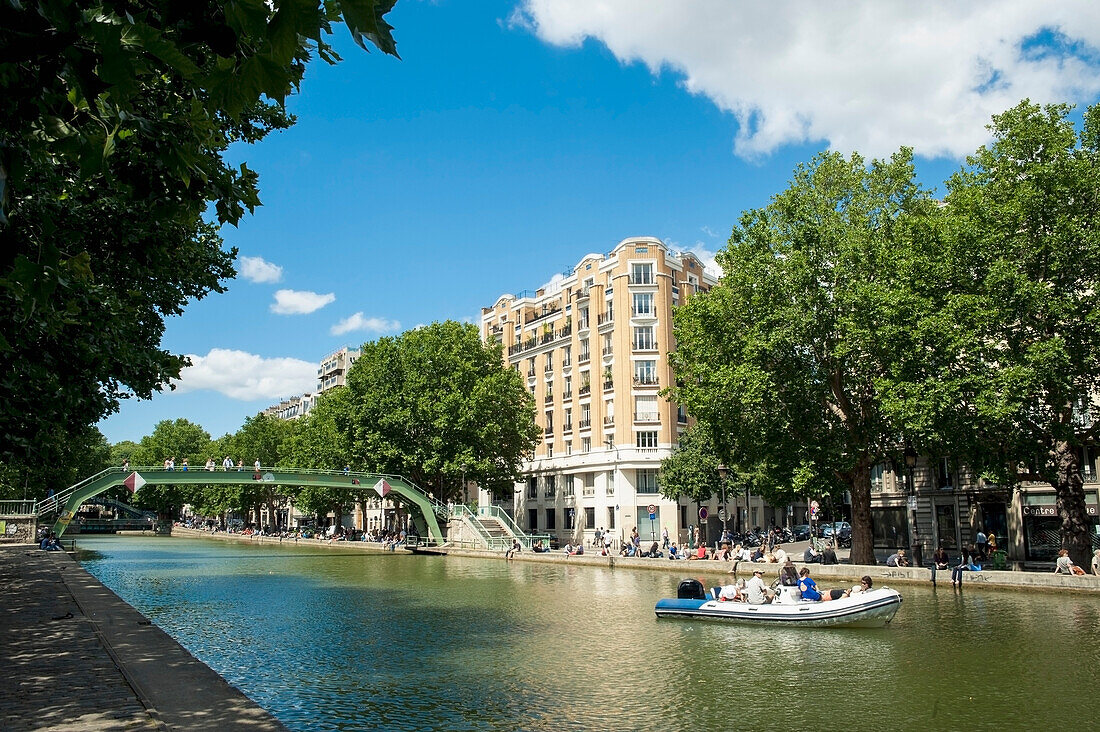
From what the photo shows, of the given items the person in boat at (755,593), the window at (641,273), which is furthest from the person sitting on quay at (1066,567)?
the window at (641,273)

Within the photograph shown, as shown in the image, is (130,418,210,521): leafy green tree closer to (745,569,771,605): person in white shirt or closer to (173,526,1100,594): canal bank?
(173,526,1100,594): canal bank

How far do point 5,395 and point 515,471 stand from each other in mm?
54891

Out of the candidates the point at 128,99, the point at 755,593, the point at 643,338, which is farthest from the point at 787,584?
the point at 643,338

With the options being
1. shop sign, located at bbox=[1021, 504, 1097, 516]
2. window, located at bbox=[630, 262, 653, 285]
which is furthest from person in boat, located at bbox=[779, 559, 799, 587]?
window, located at bbox=[630, 262, 653, 285]

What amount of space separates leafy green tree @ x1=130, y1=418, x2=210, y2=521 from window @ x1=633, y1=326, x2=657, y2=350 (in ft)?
252

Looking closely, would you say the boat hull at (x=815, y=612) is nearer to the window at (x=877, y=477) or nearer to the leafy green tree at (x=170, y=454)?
the window at (x=877, y=477)

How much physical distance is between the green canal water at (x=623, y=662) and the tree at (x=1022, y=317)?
608cm

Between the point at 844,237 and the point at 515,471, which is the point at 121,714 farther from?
the point at 515,471

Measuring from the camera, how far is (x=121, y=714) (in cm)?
1028

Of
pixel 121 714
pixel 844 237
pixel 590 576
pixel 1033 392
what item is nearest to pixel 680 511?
pixel 590 576

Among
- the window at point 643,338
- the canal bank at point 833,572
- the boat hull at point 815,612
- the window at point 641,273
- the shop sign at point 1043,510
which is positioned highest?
the window at point 641,273

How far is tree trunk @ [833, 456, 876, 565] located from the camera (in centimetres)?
3738

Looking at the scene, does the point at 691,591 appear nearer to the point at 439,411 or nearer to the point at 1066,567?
the point at 1066,567

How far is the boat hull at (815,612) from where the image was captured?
21.9m
